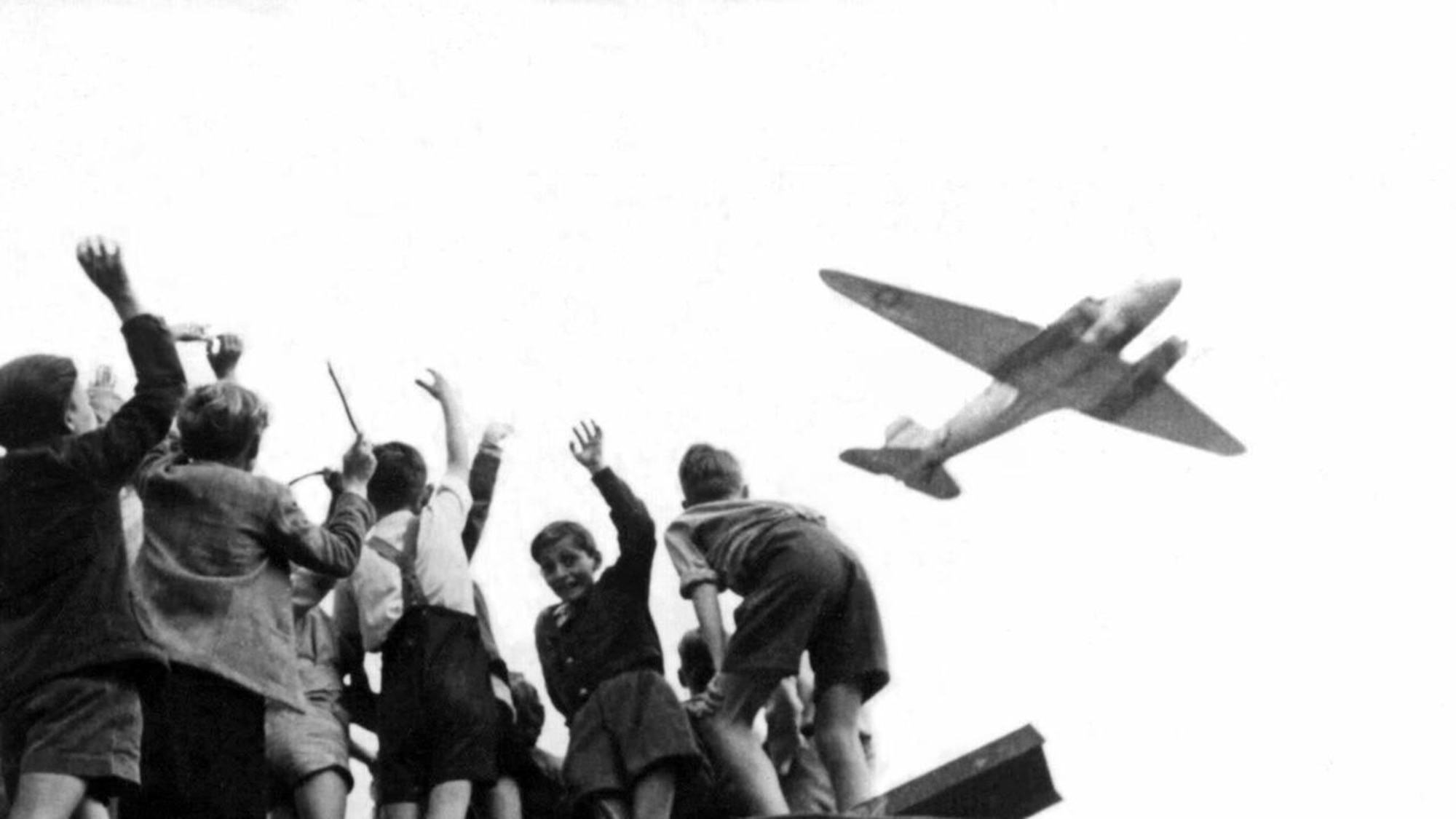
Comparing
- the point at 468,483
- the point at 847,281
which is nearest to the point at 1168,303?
the point at 847,281

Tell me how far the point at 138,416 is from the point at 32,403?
0.45m

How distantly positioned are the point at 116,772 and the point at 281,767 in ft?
5.37

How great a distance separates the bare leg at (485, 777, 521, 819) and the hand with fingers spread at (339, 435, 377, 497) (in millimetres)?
1515

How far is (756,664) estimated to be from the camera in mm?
7852

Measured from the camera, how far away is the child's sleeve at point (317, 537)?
6.80 metres

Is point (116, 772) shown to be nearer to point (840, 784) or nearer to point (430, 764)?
point (430, 764)

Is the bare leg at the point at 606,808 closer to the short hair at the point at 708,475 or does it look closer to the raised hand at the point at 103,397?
the short hair at the point at 708,475

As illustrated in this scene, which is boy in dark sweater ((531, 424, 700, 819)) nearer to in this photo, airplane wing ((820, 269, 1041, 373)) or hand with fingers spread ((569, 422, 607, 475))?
hand with fingers spread ((569, 422, 607, 475))

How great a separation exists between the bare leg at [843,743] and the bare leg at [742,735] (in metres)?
0.23

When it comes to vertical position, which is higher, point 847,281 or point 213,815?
point 847,281

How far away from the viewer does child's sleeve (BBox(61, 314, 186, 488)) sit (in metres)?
6.32

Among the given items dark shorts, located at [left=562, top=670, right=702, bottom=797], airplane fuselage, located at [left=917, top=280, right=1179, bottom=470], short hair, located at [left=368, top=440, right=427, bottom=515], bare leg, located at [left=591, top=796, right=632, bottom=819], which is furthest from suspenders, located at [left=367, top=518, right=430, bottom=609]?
airplane fuselage, located at [left=917, top=280, right=1179, bottom=470]

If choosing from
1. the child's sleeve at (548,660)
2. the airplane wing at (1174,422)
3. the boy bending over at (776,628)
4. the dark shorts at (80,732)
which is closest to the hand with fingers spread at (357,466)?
the dark shorts at (80,732)

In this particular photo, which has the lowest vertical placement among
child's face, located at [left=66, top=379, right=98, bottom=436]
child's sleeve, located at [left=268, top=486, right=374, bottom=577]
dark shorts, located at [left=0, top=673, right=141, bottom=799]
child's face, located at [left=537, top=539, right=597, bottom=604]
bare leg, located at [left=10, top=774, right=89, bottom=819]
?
bare leg, located at [left=10, top=774, right=89, bottom=819]
